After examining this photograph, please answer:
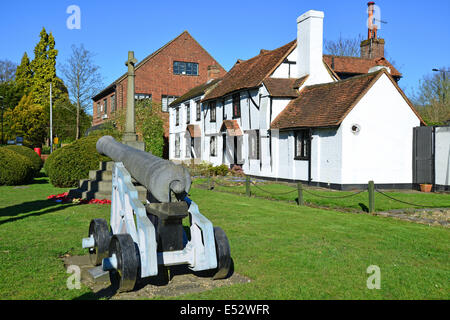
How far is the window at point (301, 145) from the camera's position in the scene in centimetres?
2044

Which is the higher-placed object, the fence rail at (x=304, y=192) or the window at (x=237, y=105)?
the window at (x=237, y=105)

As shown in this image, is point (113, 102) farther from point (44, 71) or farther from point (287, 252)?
point (287, 252)

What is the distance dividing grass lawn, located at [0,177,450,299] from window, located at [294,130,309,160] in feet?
29.3

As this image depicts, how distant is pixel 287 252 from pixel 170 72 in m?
34.3

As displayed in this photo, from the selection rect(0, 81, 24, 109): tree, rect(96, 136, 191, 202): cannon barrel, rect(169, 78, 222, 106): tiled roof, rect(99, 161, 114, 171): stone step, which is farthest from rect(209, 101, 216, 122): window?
rect(0, 81, 24, 109): tree

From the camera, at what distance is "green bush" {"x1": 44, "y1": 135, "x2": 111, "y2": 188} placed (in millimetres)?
16188

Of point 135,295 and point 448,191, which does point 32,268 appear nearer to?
point 135,295

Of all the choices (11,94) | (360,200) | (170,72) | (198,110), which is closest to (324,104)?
(360,200)

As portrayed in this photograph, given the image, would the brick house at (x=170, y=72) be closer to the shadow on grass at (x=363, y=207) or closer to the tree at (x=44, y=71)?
the tree at (x=44, y=71)

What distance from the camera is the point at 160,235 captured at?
4.80m

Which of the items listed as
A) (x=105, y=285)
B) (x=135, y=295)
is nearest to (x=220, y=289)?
(x=135, y=295)

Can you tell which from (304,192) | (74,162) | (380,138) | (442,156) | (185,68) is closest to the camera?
(74,162)

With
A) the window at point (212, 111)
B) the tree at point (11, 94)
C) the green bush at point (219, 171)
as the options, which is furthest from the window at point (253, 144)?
the tree at point (11, 94)

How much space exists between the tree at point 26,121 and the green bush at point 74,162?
119 feet
